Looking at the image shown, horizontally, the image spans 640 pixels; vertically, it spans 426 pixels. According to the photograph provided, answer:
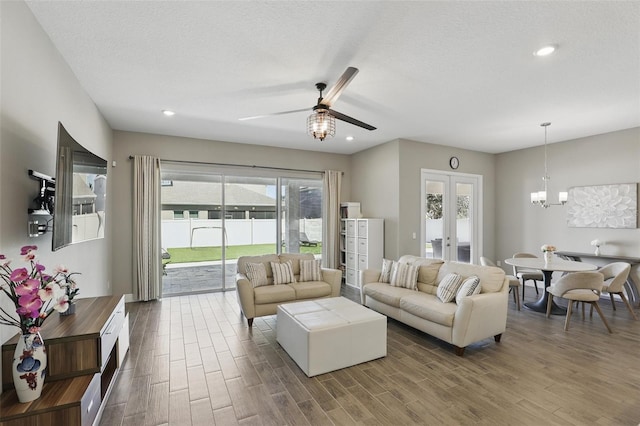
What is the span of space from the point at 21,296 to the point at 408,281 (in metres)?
3.80

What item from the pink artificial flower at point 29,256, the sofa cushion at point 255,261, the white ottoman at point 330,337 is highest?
the pink artificial flower at point 29,256

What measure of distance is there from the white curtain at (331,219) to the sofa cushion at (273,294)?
2.53 metres

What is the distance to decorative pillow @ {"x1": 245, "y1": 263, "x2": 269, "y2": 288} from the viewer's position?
13.8 feet

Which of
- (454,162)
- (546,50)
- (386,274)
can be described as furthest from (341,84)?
(454,162)

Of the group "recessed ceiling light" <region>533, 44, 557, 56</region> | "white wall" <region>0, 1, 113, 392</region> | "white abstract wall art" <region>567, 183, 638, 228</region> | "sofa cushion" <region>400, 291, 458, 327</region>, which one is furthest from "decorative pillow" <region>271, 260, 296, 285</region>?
"white abstract wall art" <region>567, 183, 638, 228</region>

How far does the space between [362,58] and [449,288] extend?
2.68 meters

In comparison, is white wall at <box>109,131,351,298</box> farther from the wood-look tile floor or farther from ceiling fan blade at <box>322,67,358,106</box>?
ceiling fan blade at <box>322,67,358,106</box>

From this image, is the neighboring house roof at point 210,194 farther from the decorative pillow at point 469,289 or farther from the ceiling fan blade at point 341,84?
the decorative pillow at point 469,289

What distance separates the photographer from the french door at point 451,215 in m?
6.06

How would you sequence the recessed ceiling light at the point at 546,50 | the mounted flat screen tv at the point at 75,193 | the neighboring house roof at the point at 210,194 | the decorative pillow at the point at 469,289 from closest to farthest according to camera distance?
the mounted flat screen tv at the point at 75,193, the recessed ceiling light at the point at 546,50, the decorative pillow at the point at 469,289, the neighboring house roof at the point at 210,194

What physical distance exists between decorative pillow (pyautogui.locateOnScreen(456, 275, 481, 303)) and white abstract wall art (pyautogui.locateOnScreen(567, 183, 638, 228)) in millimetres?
3707

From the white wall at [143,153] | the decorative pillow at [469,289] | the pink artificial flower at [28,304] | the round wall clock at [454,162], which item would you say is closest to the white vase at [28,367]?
the pink artificial flower at [28,304]

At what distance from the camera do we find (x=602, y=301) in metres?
5.09

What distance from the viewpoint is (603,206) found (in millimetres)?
5227
